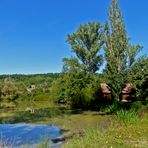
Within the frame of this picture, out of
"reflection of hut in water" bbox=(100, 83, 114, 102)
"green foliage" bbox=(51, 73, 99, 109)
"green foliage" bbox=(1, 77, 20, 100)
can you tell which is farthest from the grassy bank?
"green foliage" bbox=(1, 77, 20, 100)

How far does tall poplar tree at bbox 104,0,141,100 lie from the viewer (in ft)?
147

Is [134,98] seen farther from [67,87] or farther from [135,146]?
[135,146]

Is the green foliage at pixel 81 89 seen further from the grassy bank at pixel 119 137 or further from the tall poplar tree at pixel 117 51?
the grassy bank at pixel 119 137

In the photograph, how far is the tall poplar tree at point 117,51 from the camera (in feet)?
147

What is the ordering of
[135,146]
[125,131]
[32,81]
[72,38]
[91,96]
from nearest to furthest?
1. [135,146]
2. [125,131]
3. [91,96]
4. [72,38]
5. [32,81]

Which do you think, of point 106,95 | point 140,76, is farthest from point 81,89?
point 140,76

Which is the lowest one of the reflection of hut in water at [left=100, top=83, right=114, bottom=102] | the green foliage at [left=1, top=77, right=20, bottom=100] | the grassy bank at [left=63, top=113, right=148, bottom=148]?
the grassy bank at [left=63, top=113, right=148, bottom=148]

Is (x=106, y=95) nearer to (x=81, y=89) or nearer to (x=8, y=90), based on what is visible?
(x=81, y=89)

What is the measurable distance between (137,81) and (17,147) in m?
30.4

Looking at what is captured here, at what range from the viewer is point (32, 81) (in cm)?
11606

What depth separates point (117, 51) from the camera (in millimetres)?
44750

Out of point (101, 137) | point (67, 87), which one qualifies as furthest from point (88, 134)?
point (67, 87)

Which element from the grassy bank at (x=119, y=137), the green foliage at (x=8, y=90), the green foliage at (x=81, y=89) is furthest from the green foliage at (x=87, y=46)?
the grassy bank at (x=119, y=137)

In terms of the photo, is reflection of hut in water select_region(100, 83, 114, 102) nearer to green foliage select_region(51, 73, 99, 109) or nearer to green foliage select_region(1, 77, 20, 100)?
green foliage select_region(51, 73, 99, 109)
